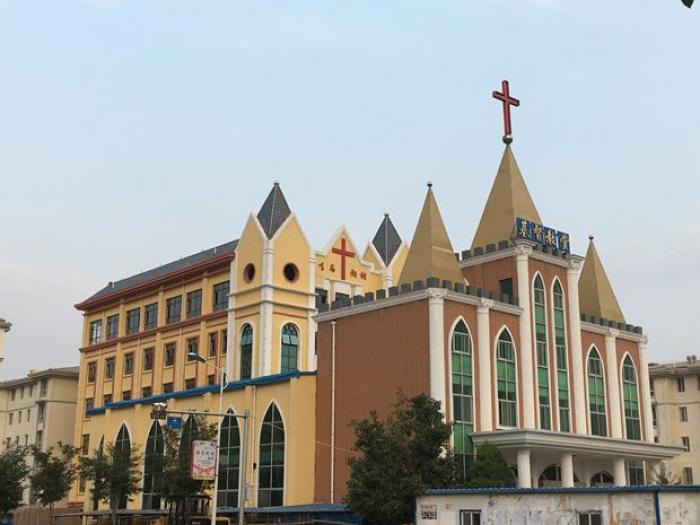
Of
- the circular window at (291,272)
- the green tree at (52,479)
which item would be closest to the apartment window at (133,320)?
the green tree at (52,479)

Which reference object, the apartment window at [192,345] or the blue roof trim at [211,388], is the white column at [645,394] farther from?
the apartment window at [192,345]

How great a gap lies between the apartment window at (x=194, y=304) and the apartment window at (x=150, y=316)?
4.38m

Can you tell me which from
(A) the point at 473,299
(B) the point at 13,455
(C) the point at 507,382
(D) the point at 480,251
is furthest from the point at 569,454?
(B) the point at 13,455

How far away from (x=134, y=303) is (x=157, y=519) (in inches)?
914

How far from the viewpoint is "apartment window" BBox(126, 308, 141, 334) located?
7262cm

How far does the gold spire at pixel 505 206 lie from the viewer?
5178 cm

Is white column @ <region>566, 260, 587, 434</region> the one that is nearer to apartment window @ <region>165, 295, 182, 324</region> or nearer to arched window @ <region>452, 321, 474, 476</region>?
arched window @ <region>452, 321, 474, 476</region>

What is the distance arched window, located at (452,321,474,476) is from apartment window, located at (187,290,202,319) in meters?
26.4

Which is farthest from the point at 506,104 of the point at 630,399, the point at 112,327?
the point at 112,327

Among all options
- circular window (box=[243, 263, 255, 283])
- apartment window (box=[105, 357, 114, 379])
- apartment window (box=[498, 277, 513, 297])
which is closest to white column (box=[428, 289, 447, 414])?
apartment window (box=[498, 277, 513, 297])

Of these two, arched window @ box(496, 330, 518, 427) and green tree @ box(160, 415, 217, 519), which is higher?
arched window @ box(496, 330, 518, 427)

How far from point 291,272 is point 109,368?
69.9 feet

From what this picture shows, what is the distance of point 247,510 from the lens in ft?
163

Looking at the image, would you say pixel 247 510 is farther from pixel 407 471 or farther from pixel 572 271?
pixel 572 271
